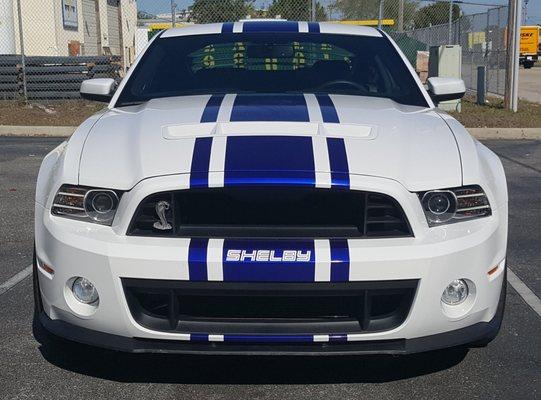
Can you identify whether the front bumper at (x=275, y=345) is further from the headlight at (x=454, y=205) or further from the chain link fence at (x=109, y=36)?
the chain link fence at (x=109, y=36)

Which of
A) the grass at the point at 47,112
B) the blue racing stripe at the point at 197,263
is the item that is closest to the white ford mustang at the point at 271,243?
the blue racing stripe at the point at 197,263

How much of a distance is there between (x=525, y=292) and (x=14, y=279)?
3.15m

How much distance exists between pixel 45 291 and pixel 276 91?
1837mm

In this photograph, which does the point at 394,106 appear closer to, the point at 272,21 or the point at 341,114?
the point at 341,114

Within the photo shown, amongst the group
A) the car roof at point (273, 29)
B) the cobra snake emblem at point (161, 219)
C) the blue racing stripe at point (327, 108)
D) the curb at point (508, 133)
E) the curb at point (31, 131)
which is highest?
the car roof at point (273, 29)

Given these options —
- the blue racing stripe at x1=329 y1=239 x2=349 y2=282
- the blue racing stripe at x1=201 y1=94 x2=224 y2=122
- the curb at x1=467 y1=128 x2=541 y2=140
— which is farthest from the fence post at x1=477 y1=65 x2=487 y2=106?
the blue racing stripe at x1=329 y1=239 x2=349 y2=282

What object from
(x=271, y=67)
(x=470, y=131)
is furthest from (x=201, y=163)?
(x=470, y=131)

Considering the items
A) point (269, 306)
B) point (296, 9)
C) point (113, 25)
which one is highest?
point (296, 9)

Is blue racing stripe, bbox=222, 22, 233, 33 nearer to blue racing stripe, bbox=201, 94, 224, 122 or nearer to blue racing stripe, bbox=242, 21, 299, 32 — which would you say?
blue racing stripe, bbox=242, 21, 299, 32

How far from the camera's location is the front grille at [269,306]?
2865mm

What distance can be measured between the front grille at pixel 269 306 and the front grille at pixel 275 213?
22 cm

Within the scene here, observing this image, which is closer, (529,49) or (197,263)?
(197,263)

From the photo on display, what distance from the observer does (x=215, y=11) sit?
19.2m

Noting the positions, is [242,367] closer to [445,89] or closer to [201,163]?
[201,163]
